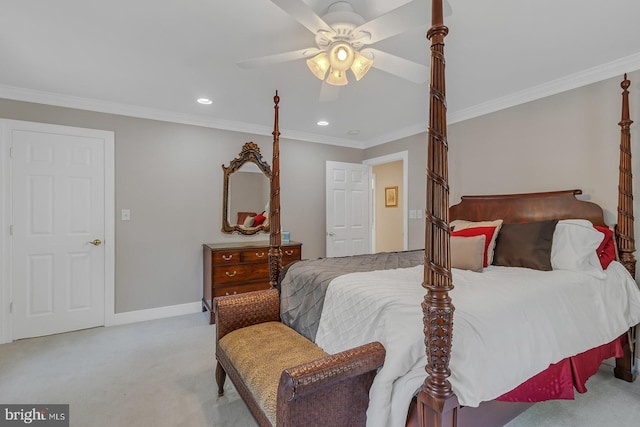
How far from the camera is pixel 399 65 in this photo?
1.83 meters

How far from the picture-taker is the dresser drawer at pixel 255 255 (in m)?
3.48

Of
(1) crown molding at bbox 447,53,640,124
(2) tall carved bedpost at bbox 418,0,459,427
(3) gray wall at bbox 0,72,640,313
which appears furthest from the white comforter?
(1) crown molding at bbox 447,53,640,124

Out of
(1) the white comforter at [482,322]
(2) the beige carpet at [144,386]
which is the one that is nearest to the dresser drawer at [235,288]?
(2) the beige carpet at [144,386]

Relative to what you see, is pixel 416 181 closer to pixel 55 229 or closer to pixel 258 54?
pixel 258 54

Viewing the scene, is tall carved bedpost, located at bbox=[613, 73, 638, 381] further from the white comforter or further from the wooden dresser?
the wooden dresser

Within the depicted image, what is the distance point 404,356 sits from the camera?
4.05ft

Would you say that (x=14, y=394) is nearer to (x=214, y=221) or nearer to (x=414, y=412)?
(x=214, y=221)

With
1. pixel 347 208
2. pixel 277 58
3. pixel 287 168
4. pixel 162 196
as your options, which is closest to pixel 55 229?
pixel 162 196

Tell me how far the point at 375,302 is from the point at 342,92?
2.14m

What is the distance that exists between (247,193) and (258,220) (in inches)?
15.3

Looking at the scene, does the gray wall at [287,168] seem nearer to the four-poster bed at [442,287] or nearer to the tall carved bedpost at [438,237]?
the four-poster bed at [442,287]

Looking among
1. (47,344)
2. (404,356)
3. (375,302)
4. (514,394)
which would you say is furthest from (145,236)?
(514,394)

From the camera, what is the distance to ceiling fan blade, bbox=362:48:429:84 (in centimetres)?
175

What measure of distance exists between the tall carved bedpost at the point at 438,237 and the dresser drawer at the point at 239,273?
2684mm
